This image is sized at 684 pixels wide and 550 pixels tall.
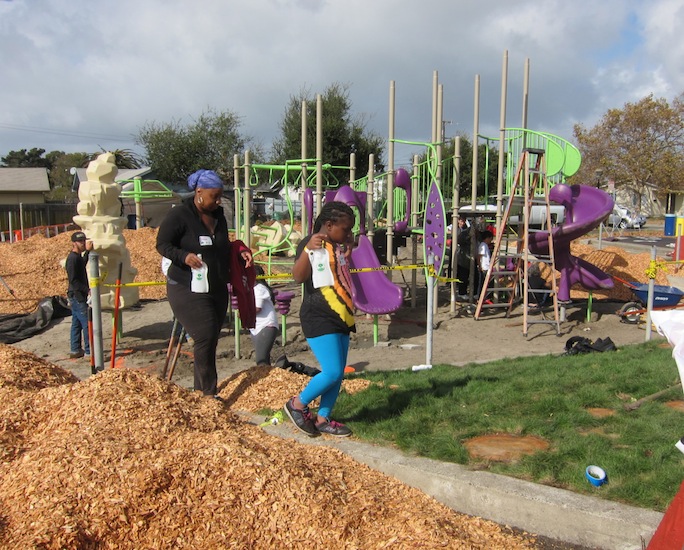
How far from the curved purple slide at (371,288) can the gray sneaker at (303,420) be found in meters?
4.73

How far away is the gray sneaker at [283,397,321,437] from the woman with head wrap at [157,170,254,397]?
2.73 feet

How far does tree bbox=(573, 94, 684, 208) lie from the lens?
3825 cm

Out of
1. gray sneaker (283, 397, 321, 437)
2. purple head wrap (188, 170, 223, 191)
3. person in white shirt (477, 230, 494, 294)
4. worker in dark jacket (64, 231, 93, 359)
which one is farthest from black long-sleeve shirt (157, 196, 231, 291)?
person in white shirt (477, 230, 494, 294)

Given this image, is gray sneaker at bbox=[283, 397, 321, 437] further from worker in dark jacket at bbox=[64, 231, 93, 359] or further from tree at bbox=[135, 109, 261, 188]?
tree at bbox=[135, 109, 261, 188]

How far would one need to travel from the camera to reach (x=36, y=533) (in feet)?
8.33

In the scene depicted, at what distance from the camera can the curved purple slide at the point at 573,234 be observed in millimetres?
9750

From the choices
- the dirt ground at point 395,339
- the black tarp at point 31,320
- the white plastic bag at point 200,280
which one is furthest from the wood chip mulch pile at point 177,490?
the black tarp at point 31,320

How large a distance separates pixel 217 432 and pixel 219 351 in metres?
4.76

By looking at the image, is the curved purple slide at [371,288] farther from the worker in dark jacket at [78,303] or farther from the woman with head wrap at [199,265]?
the woman with head wrap at [199,265]

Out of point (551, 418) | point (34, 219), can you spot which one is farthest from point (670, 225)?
point (551, 418)

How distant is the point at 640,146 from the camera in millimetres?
39156

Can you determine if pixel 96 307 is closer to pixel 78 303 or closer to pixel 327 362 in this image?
pixel 327 362

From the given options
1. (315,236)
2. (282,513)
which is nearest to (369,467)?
(282,513)

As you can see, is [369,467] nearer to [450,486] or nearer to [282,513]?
[450,486]
